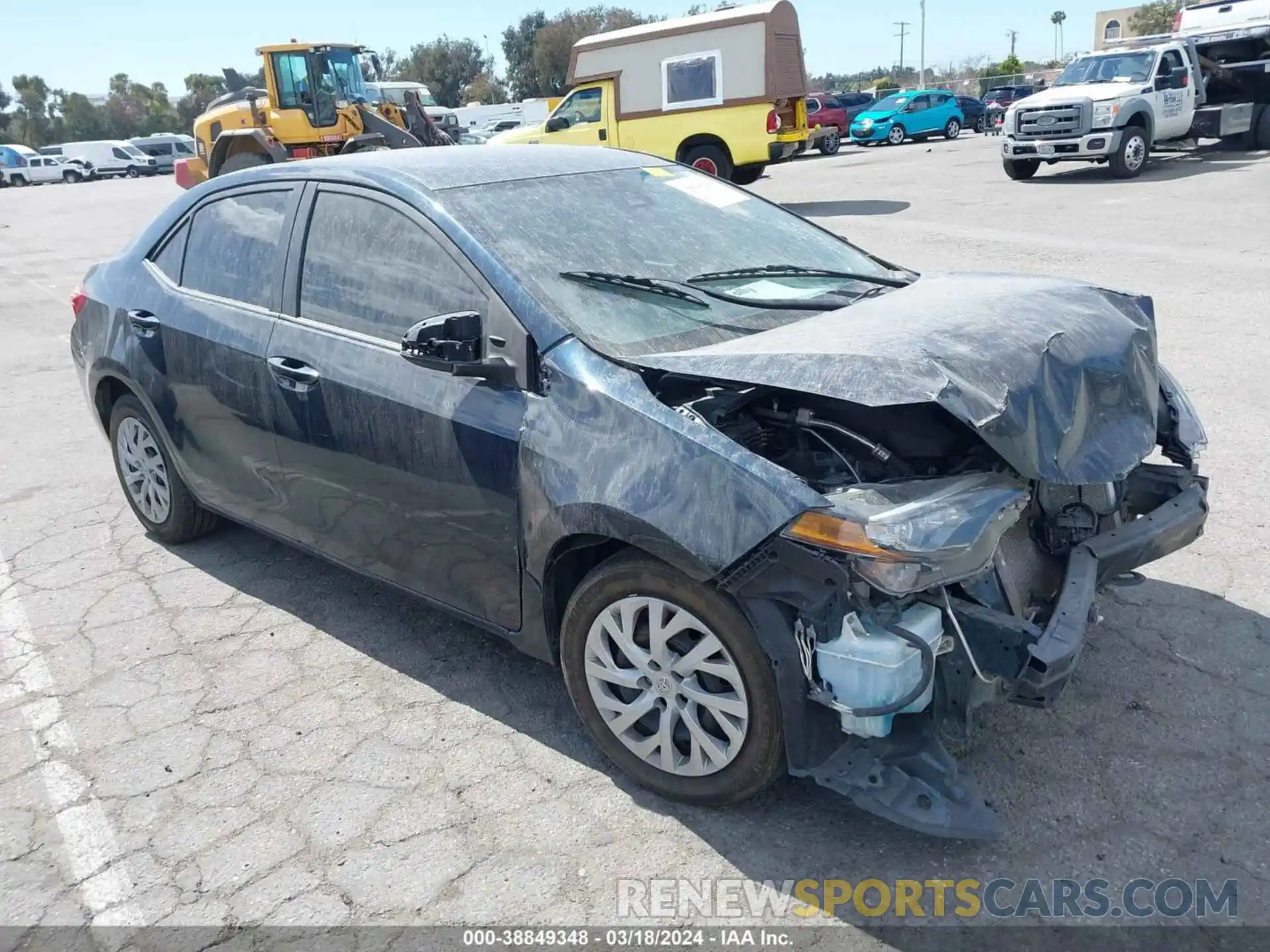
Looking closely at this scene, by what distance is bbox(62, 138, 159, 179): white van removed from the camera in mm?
46531

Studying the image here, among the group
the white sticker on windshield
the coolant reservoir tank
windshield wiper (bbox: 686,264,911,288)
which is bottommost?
the coolant reservoir tank

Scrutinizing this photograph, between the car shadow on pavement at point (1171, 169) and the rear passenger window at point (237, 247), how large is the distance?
51.4 feet

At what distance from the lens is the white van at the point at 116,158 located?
153 ft

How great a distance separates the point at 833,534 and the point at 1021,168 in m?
17.4

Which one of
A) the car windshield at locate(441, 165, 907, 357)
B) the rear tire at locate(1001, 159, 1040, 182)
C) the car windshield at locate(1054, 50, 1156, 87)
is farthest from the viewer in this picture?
the rear tire at locate(1001, 159, 1040, 182)

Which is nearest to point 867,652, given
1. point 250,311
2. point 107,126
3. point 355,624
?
point 355,624

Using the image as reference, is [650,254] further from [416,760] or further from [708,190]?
[416,760]

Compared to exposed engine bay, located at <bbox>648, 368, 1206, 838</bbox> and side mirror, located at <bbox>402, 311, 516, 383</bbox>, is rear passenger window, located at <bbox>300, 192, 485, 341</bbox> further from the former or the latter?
exposed engine bay, located at <bbox>648, 368, 1206, 838</bbox>

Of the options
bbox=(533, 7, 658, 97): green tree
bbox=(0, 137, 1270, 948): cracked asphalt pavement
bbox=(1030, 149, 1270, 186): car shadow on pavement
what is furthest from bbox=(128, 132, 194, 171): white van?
bbox=(0, 137, 1270, 948): cracked asphalt pavement

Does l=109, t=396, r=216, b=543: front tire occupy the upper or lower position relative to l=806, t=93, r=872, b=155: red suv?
lower

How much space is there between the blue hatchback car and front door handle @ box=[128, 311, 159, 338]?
100 feet

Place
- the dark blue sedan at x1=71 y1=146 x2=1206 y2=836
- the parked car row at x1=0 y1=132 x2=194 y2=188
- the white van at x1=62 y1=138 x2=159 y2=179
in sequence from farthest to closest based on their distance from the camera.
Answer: the white van at x1=62 y1=138 x2=159 y2=179, the parked car row at x1=0 y1=132 x2=194 y2=188, the dark blue sedan at x1=71 y1=146 x2=1206 y2=836

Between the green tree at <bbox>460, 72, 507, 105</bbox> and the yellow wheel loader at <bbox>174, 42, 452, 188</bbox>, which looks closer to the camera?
the yellow wheel loader at <bbox>174, 42, 452, 188</bbox>

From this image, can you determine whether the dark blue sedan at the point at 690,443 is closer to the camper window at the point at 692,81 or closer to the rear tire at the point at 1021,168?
the camper window at the point at 692,81
